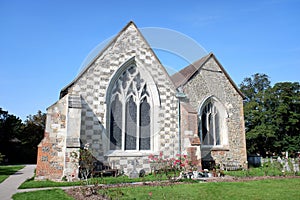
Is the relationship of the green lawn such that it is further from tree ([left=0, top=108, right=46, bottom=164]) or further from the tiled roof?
tree ([left=0, top=108, right=46, bottom=164])

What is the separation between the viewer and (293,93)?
32562 mm

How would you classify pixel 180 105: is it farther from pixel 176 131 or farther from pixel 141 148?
pixel 141 148

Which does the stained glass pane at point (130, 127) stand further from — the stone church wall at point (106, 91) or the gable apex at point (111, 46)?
the gable apex at point (111, 46)

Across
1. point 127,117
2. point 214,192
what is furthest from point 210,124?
point 214,192

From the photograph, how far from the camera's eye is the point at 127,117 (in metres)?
15.2

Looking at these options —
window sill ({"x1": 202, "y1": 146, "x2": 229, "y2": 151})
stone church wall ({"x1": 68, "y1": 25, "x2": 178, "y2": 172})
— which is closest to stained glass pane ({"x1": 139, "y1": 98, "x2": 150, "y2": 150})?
stone church wall ({"x1": 68, "y1": 25, "x2": 178, "y2": 172})

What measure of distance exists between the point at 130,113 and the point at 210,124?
308 inches

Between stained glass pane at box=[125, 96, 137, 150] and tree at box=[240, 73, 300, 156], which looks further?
tree at box=[240, 73, 300, 156]

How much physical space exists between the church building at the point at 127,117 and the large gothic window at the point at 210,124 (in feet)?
0.31

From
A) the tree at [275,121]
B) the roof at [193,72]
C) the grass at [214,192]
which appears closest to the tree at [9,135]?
the roof at [193,72]

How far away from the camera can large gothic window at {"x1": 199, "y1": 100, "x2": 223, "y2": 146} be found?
764 inches

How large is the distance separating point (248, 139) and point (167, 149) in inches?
788

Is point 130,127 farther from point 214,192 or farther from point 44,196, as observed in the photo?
point 44,196

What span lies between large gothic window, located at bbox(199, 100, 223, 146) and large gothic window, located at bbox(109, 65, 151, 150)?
5609 millimetres
